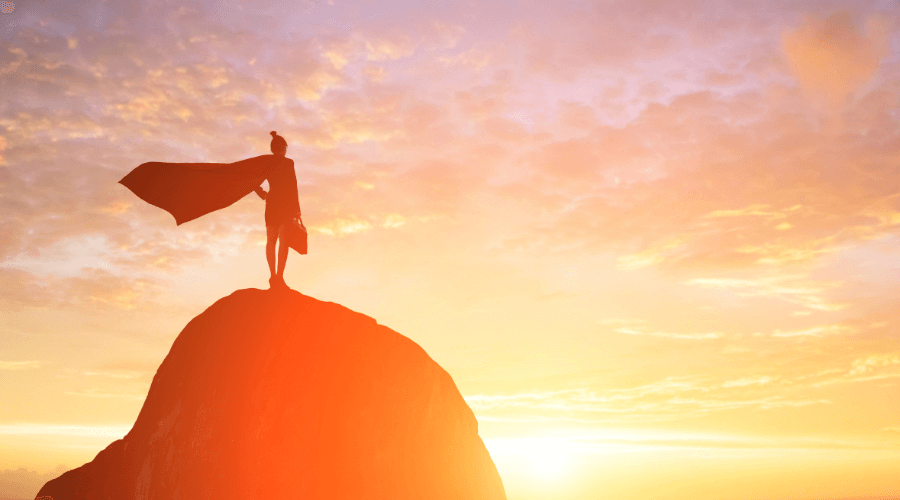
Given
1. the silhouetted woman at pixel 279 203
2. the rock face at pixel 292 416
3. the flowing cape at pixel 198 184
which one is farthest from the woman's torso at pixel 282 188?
the rock face at pixel 292 416

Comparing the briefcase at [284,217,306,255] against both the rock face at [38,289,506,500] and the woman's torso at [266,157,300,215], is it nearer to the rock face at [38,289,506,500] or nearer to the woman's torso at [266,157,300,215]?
the woman's torso at [266,157,300,215]

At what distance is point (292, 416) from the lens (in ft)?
45.7

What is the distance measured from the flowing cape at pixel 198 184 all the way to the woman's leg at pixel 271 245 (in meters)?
1.22

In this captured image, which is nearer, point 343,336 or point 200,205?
point 343,336

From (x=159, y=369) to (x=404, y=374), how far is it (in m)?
6.37

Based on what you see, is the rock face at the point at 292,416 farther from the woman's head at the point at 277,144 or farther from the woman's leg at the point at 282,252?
the woman's head at the point at 277,144

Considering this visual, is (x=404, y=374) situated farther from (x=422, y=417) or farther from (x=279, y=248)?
(x=279, y=248)

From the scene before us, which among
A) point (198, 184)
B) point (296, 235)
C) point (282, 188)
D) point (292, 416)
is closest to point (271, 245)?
point (296, 235)

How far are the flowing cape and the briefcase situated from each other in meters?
1.38

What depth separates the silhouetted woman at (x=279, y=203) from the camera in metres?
16.1

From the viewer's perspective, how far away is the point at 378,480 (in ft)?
46.9

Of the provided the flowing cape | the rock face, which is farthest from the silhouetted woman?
the rock face

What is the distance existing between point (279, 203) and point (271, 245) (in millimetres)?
1101

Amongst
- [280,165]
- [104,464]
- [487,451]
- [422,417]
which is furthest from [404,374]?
[104,464]
